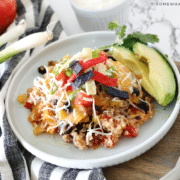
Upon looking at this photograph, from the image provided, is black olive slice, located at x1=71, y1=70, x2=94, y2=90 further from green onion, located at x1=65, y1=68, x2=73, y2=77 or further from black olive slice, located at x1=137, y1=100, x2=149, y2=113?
black olive slice, located at x1=137, y1=100, x2=149, y2=113

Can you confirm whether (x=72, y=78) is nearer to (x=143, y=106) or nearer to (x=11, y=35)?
(x=143, y=106)

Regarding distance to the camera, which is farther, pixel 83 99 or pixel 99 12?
pixel 99 12

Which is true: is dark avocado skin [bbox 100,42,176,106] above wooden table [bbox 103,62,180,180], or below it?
above

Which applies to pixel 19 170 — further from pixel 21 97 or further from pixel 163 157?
pixel 163 157

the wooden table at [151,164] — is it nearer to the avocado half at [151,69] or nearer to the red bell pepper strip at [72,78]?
the avocado half at [151,69]

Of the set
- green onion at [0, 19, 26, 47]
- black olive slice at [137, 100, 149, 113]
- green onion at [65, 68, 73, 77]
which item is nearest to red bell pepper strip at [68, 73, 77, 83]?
green onion at [65, 68, 73, 77]

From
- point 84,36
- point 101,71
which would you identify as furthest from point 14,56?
point 101,71

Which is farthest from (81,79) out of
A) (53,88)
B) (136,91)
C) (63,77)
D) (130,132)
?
(130,132)
